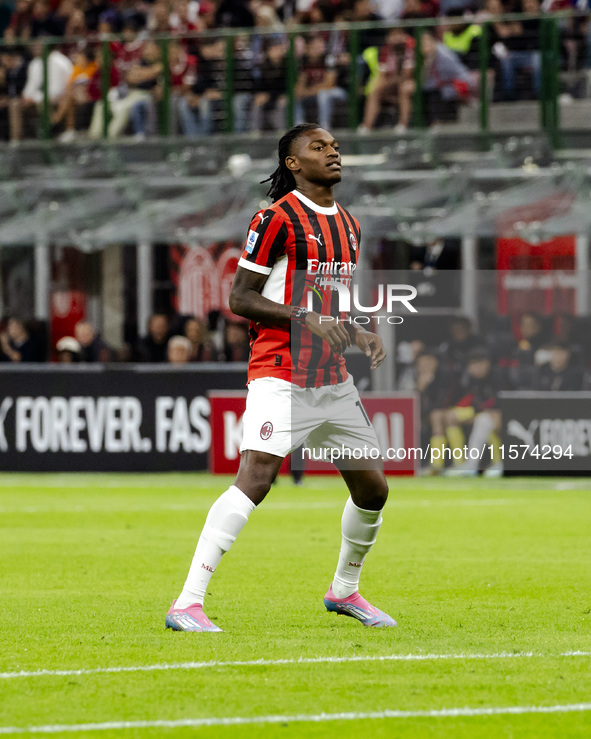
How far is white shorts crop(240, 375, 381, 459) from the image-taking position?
6.54 meters

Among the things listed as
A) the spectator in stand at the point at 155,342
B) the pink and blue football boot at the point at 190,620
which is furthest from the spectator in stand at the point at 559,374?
the pink and blue football boot at the point at 190,620

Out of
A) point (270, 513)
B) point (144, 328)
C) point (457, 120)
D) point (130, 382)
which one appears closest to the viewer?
point (270, 513)

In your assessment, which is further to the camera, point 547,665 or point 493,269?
point 493,269

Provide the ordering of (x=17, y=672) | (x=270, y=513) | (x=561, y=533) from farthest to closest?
(x=270, y=513) → (x=561, y=533) → (x=17, y=672)

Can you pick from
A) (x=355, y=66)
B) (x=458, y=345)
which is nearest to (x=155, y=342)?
(x=458, y=345)

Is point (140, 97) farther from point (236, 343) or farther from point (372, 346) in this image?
point (372, 346)

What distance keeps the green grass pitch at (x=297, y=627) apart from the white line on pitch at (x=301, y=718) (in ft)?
0.05

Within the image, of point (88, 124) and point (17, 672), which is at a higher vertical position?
point (88, 124)

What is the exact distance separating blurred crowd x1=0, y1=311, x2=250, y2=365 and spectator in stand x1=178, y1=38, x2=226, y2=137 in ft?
9.30

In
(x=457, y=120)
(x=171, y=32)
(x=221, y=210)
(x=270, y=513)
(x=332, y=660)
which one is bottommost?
(x=270, y=513)

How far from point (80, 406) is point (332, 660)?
12116 millimetres

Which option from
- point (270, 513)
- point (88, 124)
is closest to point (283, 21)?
point (88, 124)

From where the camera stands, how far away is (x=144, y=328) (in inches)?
834

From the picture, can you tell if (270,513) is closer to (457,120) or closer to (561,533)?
(561,533)
